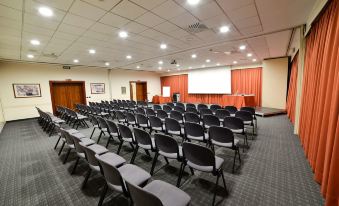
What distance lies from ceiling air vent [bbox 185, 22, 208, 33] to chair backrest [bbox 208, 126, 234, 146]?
105 inches

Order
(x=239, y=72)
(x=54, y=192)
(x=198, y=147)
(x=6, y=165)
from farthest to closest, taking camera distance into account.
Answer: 1. (x=239, y=72)
2. (x=6, y=165)
3. (x=54, y=192)
4. (x=198, y=147)

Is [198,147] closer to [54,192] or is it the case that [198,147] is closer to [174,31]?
[54,192]

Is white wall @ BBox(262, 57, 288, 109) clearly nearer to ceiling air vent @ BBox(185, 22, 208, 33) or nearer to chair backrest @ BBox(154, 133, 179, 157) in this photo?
ceiling air vent @ BBox(185, 22, 208, 33)

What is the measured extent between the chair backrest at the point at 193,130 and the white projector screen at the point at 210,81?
907 cm

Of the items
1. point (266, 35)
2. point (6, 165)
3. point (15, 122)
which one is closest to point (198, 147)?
point (6, 165)

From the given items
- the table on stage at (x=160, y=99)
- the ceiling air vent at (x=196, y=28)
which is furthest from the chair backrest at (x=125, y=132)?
the table on stage at (x=160, y=99)

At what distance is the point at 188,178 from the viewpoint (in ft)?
8.21

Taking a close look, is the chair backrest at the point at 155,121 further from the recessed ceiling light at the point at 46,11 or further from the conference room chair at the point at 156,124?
the recessed ceiling light at the point at 46,11

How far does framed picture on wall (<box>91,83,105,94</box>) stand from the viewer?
10.7 m

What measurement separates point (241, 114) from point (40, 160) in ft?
17.5

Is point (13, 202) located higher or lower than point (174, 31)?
lower

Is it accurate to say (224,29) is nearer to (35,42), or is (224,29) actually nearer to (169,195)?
(169,195)

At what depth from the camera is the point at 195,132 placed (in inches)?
125

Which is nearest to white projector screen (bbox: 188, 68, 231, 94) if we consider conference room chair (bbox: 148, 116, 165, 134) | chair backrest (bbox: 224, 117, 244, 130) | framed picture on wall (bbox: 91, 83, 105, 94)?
framed picture on wall (bbox: 91, 83, 105, 94)
